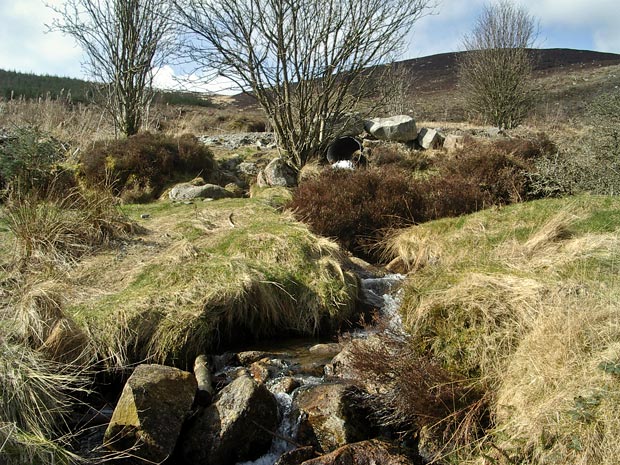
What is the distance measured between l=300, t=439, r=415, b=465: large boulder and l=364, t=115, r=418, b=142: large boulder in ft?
38.2

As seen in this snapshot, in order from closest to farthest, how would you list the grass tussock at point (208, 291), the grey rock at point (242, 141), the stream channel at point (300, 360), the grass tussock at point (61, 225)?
the stream channel at point (300, 360), the grass tussock at point (208, 291), the grass tussock at point (61, 225), the grey rock at point (242, 141)

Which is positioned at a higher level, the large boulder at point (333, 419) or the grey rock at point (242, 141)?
the grey rock at point (242, 141)

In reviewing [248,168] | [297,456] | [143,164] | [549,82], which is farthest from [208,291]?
[549,82]

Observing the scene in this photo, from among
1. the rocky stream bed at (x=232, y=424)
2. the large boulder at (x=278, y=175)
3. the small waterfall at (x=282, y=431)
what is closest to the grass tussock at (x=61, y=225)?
the rocky stream bed at (x=232, y=424)

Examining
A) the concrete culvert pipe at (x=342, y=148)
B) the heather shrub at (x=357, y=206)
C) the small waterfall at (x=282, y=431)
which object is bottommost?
the small waterfall at (x=282, y=431)

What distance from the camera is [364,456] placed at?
11.9 feet

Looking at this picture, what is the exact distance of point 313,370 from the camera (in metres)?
5.02

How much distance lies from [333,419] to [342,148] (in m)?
10.4

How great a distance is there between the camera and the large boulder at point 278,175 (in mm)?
11516

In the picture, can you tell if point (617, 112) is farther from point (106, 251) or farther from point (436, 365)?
point (106, 251)

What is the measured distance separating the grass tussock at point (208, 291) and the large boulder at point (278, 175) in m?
3.89

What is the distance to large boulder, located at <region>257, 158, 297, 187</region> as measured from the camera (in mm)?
11516

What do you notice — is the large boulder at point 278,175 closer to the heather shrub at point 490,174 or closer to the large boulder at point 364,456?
the heather shrub at point 490,174

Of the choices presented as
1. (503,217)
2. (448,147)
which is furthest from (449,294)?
(448,147)
